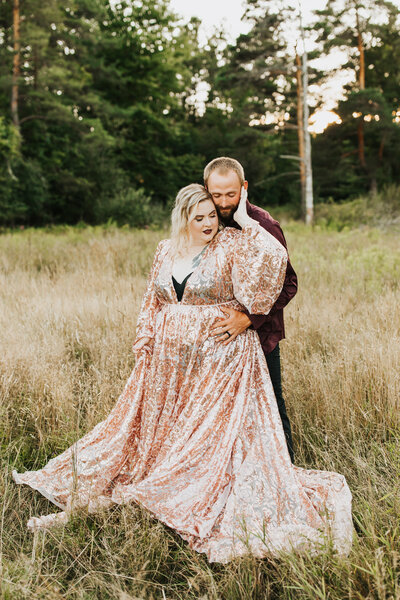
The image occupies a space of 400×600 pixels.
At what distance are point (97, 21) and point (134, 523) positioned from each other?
29.7 m

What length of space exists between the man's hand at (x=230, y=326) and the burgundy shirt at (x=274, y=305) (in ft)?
0.15

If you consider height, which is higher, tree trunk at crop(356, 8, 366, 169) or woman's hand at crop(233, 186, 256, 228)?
tree trunk at crop(356, 8, 366, 169)

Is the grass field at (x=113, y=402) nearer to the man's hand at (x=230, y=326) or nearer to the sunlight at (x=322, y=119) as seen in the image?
the man's hand at (x=230, y=326)

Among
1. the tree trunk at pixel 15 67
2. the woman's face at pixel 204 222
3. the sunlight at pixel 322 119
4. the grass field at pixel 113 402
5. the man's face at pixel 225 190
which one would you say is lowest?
the grass field at pixel 113 402

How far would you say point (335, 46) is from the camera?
20797mm

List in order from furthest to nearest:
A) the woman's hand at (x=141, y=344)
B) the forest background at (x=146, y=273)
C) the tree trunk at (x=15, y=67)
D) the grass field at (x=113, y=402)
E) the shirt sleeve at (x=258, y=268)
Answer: the tree trunk at (x=15, y=67)
the woman's hand at (x=141, y=344)
the shirt sleeve at (x=258, y=268)
the forest background at (x=146, y=273)
the grass field at (x=113, y=402)

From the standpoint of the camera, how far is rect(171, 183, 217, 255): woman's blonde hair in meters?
2.52

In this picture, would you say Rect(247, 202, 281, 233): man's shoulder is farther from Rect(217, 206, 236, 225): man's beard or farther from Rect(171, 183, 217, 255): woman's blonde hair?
Rect(171, 183, 217, 255): woman's blonde hair

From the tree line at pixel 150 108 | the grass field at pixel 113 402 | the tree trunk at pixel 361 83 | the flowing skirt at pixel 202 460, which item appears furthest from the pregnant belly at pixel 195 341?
the tree trunk at pixel 361 83

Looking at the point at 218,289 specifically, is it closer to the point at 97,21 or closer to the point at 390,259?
the point at 390,259

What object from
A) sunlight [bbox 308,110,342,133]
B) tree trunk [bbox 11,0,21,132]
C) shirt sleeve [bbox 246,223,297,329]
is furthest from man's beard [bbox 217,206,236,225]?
sunlight [bbox 308,110,342,133]

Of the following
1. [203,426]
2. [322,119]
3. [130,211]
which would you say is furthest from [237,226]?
[322,119]

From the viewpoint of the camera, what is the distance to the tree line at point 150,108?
18.6m

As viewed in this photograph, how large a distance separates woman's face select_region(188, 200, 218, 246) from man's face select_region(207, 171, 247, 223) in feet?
0.15
